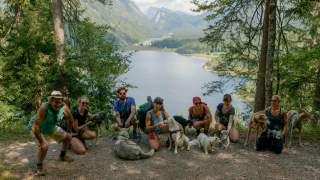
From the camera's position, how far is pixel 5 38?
508 inches

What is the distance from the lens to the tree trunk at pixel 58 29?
12.4 metres

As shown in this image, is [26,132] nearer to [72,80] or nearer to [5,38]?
[72,80]

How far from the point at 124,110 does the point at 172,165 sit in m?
2.23

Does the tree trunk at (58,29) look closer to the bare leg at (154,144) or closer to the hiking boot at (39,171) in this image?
the bare leg at (154,144)

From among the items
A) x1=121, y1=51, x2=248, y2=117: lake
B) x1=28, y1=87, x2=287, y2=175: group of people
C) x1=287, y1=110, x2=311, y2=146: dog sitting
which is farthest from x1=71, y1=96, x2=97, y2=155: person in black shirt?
x1=121, y1=51, x2=248, y2=117: lake

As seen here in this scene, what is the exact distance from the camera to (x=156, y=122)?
8.55 meters

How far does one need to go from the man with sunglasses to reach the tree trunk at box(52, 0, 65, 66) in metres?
4.41

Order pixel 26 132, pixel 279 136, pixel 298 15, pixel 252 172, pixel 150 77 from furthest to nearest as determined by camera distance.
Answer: pixel 150 77
pixel 298 15
pixel 26 132
pixel 279 136
pixel 252 172

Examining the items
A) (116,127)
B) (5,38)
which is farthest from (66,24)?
(116,127)

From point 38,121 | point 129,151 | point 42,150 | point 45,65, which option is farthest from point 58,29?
point 42,150

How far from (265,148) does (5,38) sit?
9.79 meters

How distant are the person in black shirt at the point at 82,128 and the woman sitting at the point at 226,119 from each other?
322 cm

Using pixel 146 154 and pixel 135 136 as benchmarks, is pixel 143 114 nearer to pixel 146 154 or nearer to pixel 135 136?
pixel 135 136

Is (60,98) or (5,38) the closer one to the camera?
(60,98)
